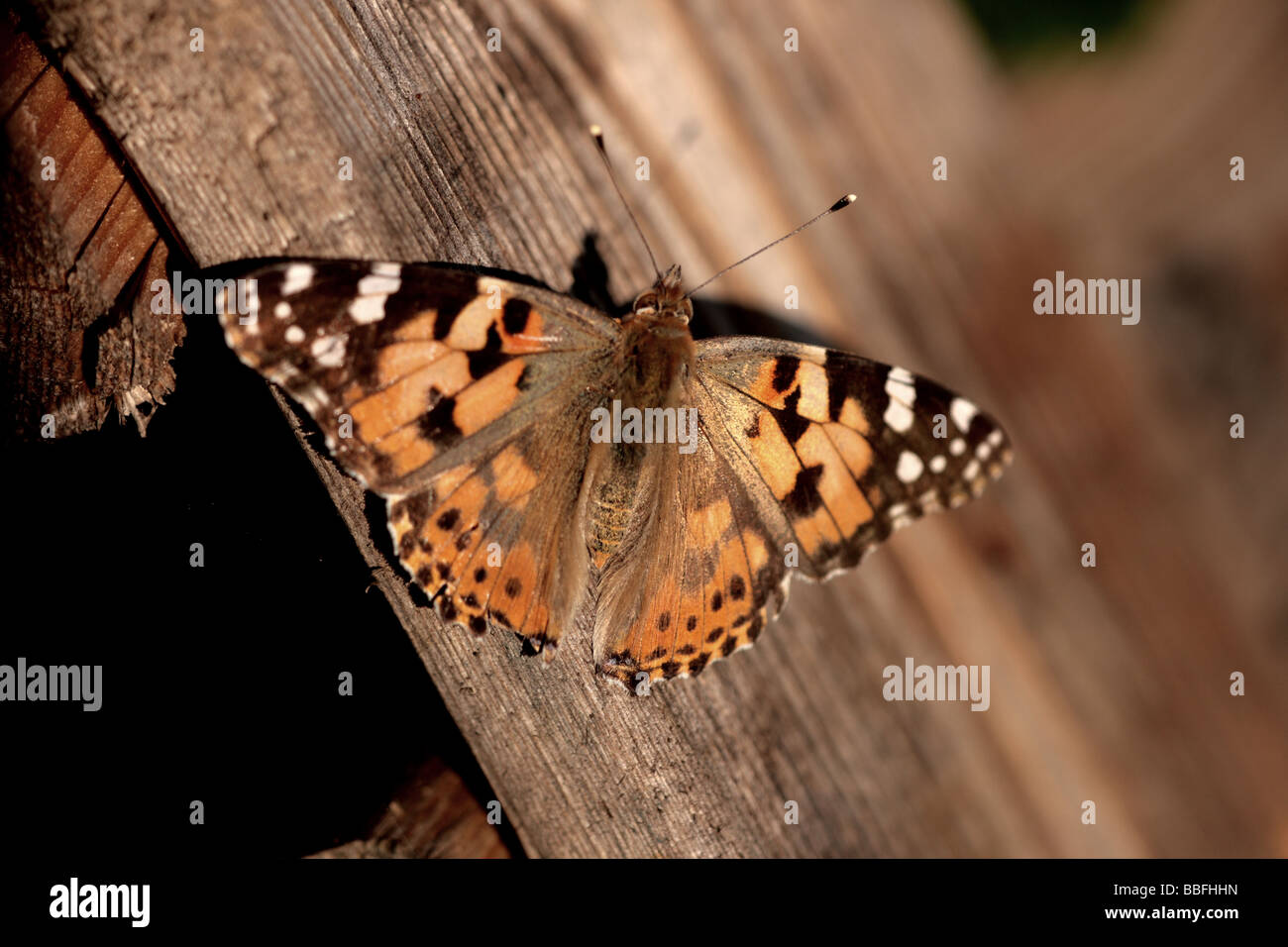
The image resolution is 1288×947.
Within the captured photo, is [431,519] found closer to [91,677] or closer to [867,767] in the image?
[91,677]

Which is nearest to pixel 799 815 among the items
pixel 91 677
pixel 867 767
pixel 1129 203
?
pixel 867 767

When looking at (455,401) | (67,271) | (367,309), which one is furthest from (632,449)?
(67,271)

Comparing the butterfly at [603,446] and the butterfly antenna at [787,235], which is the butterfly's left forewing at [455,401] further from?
the butterfly antenna at [787,235]

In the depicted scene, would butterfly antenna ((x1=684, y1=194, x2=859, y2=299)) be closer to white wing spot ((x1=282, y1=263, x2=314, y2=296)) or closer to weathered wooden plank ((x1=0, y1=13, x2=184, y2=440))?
white wing spot ((x1=282, y1=263, x2=314, y2=296))

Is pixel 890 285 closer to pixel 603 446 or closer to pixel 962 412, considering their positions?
pixel 962 412

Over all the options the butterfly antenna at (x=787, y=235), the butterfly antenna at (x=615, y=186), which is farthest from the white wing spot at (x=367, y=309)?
the butterfly antenna at (x=787, y=235)
